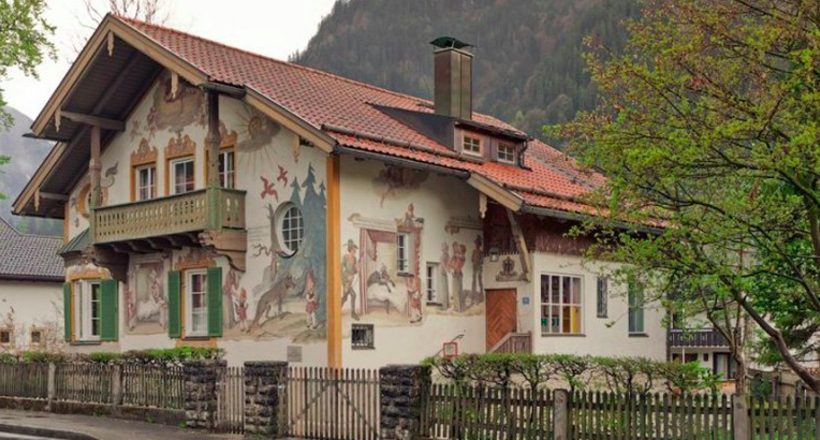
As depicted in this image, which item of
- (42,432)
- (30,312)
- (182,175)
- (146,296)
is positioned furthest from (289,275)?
(30,312)

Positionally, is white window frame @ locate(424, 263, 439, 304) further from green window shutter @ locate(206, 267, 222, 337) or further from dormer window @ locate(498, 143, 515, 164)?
green window shutter @ locate(206, 267, 222, 337)

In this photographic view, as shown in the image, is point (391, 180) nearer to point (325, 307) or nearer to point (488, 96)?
point (325, 307)

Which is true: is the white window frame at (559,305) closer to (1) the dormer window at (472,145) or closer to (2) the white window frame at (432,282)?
(2) the white window frame at (432,282)

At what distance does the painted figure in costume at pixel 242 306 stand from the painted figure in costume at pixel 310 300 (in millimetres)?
2040

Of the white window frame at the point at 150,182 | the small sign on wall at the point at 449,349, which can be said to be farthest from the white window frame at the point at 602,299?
the white window frame at the point at 150,182

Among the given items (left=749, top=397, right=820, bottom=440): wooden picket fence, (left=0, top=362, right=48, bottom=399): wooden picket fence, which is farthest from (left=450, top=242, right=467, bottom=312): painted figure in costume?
(left=749, top=397, right=820, bottom=440): wooden picket fence

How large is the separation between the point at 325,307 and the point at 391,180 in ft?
11.4

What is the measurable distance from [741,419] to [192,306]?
15.9 m

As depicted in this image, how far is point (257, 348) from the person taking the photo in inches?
962

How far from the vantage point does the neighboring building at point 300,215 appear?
23.6 m

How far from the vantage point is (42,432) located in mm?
20906

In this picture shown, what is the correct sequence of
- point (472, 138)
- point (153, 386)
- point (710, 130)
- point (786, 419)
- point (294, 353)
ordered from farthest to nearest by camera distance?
point (472, 138) < point (294, 353) < point (153, 386) < point (786, 419) < point (710, 130)

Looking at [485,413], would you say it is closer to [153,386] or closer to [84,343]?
[153,386]

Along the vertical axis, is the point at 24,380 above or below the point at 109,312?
below
